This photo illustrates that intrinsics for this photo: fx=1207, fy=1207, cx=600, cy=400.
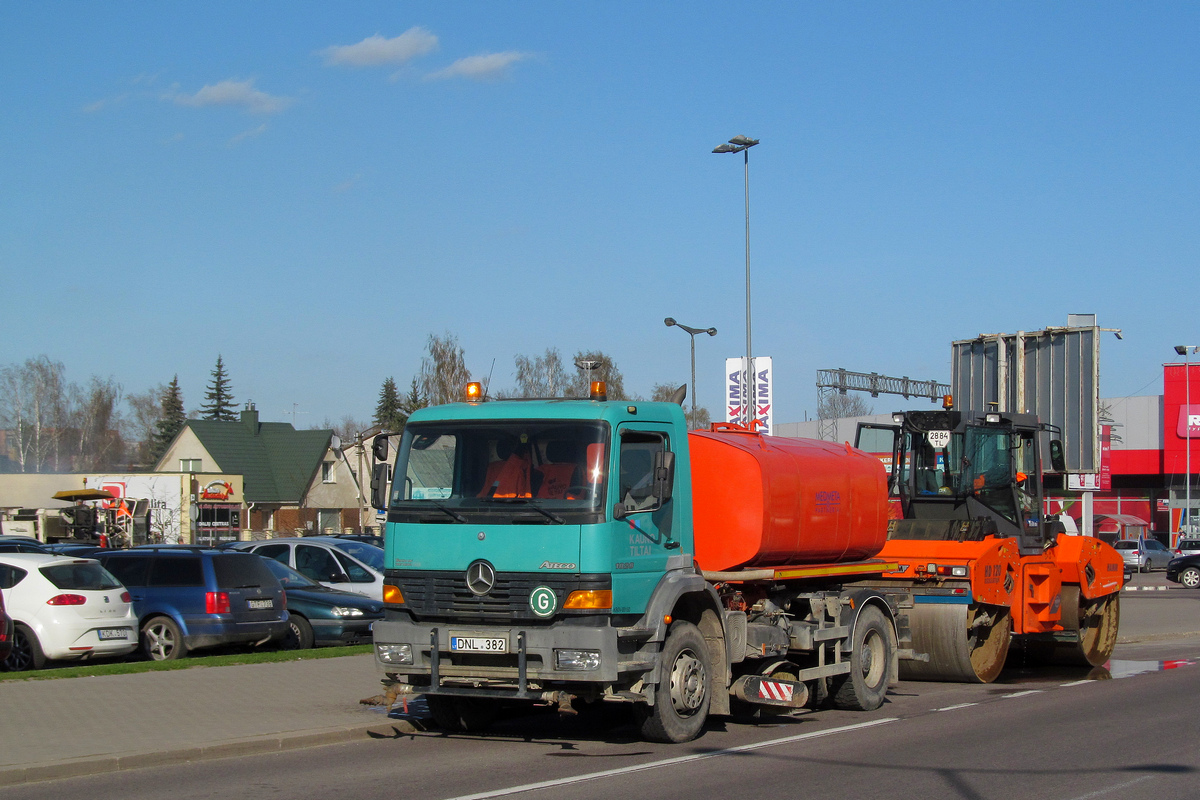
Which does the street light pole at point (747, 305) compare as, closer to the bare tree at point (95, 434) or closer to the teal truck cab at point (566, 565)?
the teal truck cab at point (566, 565)

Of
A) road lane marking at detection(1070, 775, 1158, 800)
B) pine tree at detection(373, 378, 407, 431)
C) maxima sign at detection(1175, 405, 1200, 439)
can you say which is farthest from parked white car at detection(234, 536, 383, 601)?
pine tree at detection(373, 378, 407, 431)

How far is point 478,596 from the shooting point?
9.24 m

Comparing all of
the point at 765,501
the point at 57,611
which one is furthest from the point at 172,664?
the point at 765,501

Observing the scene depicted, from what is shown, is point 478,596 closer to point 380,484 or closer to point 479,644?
point 479,644

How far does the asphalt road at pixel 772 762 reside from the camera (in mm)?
8172

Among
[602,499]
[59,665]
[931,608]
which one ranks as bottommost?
[59,665]

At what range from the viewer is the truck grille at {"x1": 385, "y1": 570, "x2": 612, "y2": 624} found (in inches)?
356

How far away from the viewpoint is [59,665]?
1559cm

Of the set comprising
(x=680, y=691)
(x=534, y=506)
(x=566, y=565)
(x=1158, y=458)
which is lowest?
(x=680, y=691)

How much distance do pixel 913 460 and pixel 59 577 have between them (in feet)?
35.9

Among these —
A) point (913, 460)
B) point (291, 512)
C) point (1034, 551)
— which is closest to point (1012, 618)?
point (1034, 551)

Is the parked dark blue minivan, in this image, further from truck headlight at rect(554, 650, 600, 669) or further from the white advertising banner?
the white advertising banner

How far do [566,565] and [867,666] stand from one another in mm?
4859

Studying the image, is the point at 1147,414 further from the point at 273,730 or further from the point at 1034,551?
the point at 273,730
